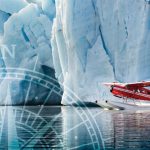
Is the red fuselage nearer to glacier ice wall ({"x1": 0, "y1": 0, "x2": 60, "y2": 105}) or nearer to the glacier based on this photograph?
the glacier

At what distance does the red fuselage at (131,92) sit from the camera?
39406mm

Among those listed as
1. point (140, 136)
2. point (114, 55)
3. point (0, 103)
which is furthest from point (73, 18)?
point (140, 136)

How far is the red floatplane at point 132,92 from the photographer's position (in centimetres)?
3920

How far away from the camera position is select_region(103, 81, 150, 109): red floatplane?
1543 inches

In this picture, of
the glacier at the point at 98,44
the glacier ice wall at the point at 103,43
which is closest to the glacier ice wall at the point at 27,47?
the glacier at the point at 98,44

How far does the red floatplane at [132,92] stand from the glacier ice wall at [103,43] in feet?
6.64

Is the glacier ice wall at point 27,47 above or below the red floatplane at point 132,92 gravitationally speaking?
above

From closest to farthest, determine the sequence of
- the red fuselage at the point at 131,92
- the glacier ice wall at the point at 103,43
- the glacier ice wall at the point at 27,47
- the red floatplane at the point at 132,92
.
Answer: the red floatplane at the point at 132,92
the red fuselage at the point at 131,92
the glacier ice wall at the point at 103,43
the glacier ice wall at the point at 27,47

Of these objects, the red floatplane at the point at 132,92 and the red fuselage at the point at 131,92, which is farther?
the red fuselage at the point at 131,92

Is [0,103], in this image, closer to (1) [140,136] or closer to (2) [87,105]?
(2) [87,105]

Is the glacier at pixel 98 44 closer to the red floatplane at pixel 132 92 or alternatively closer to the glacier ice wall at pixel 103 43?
the glacier ice wall at pixel 103 43

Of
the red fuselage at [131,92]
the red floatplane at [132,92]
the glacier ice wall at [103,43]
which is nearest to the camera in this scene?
the red floatplane at [132,92]

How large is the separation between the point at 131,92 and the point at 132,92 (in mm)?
74

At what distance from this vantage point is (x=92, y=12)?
4559 centimetres
